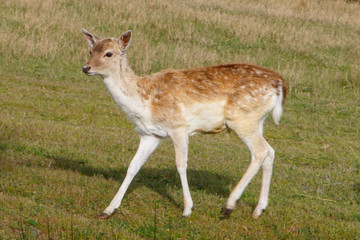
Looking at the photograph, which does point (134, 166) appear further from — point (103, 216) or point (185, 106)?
point (185, 106)

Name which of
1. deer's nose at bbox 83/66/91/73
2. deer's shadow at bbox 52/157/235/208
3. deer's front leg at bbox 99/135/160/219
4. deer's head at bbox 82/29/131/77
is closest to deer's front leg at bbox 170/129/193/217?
deer's front leg at bbox 99/135/160/219

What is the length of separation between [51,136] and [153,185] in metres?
2.65

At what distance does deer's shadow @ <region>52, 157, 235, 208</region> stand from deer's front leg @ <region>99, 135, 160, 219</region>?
0.91 metres

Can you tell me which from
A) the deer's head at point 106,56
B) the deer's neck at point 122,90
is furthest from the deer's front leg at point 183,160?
the deer's head at point 106,56

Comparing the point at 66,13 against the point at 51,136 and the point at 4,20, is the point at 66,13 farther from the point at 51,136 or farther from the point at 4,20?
the point at 51,136

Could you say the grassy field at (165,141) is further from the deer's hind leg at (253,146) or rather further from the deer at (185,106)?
the deer at (185,106)

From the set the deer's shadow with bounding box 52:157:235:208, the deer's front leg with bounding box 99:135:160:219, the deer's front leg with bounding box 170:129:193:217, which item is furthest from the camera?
the deer's shadow with bounding box 52:157:235:208

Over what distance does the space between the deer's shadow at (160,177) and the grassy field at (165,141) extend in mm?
31

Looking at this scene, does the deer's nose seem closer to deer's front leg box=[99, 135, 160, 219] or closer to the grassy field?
deer's front leg box=[99, 135, 160, 219]

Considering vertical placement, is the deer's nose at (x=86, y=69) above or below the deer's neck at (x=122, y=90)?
above

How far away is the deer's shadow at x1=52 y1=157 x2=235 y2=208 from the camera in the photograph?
Answer: 7895 millimetres

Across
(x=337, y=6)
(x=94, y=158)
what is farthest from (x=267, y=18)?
(x=94, y=158)

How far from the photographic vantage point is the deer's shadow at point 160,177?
25.9 feet

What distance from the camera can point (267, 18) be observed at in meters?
22.4
